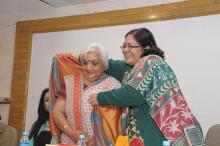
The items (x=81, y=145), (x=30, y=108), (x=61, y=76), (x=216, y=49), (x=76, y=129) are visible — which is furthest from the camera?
(x=30, y=108)

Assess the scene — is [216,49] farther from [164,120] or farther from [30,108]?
[30,108]

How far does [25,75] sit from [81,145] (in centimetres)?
239

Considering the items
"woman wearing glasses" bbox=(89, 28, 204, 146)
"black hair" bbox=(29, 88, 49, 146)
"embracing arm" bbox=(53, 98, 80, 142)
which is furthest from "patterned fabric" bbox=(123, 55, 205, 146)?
"black hair" bbox=(29, 88, 49, 146)

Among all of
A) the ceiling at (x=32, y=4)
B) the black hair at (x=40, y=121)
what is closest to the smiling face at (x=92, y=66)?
the black hair at (x=40, y=121)

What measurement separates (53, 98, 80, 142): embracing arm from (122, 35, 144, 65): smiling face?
514 millimetres

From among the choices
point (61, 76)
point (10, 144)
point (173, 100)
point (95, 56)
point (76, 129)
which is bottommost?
point (10, 144)

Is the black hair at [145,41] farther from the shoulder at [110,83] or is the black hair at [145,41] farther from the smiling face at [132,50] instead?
the shoulder at [110,83]

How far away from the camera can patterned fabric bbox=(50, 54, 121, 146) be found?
174cm

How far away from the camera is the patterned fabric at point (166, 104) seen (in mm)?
1523

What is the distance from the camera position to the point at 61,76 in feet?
6.50

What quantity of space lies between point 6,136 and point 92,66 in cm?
138

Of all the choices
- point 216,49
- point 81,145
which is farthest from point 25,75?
point 81,145

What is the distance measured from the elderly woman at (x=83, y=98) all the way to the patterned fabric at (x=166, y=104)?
29 centimetres

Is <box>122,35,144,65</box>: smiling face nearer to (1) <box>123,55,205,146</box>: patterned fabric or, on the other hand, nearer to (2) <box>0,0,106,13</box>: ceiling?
(1) <box>123,55,205,146</box>: patterned fabric
